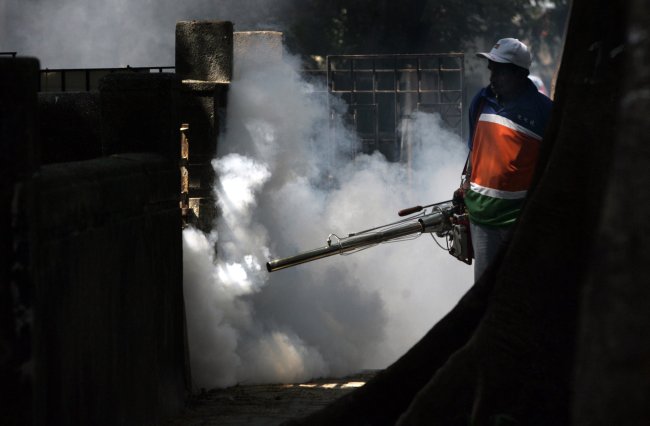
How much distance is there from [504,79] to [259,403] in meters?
2.47

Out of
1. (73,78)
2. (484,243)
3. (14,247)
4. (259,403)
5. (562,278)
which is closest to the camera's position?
(14,247)

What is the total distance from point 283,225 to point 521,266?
5.93 metres

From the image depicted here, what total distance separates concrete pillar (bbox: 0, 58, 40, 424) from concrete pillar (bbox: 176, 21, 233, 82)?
17.7ft

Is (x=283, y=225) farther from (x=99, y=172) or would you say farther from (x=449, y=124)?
(x=449, y=124)

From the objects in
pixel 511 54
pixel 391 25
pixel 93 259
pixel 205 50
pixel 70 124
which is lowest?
pixel 93 259

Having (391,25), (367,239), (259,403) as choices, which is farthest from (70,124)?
(391,25)

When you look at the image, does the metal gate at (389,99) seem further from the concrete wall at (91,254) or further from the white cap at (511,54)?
the concrete wall at (91,254)

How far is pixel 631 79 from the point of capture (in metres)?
4.55

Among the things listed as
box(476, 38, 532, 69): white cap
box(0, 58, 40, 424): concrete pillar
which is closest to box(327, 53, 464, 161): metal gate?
box(476, 38, 532, 69): white cap

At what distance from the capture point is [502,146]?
24.4ft

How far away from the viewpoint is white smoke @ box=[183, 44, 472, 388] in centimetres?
893

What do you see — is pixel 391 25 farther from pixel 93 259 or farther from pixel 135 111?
pixel 93 259

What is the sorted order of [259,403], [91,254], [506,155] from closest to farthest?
[91,254], [506,155], [259,403]

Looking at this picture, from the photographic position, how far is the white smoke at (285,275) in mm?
8930
